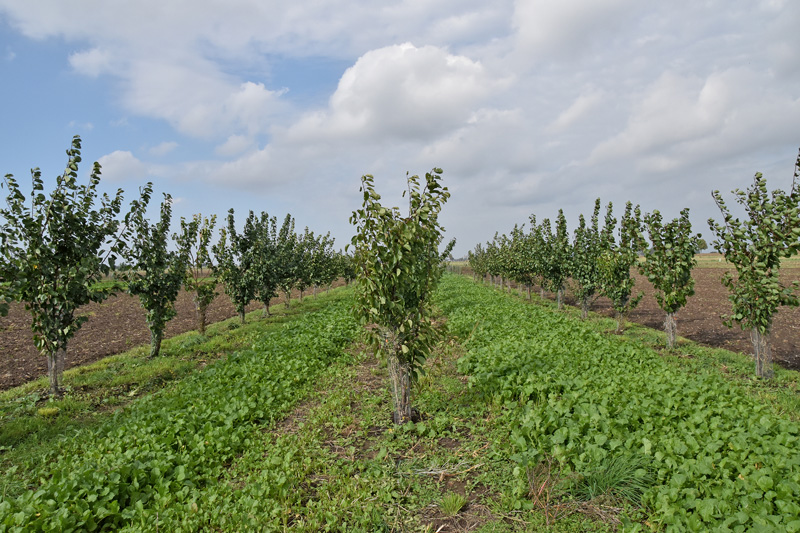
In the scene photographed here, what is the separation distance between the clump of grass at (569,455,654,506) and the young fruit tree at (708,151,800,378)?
7.65 metres

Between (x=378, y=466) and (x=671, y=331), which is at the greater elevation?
(x=671, y=331)

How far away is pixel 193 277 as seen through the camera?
16.8 meters

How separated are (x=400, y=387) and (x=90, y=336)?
16415 mm

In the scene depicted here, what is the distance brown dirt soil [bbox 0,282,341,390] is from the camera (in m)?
12.6

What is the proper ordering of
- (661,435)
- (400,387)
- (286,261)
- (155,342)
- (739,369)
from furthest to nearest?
1. (286,261)
2. (155,342)
3. (739,369)
4. (400,387)
5. (661,435)

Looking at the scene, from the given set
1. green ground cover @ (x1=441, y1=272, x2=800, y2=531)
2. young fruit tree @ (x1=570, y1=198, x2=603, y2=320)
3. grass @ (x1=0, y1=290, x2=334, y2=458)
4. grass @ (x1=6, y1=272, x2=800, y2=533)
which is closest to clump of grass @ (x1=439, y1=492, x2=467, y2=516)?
grass @ (x1=6, y1=272, x2=800, y2=533)

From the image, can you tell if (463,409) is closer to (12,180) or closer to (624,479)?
(624,479)

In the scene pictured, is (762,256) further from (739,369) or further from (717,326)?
(717,326)

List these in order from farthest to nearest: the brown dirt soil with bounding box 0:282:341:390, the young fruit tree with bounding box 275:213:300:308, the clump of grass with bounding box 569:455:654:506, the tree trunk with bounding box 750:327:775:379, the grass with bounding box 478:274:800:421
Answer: the young fruit tree with bounding box 275:213:300:308
the brown dirt soil with bounding box 0:282:341:390
the tree trunk with bounding box 750:327:775:379
the grass with bounding box 478:274:800:421
the clump of grass with bounding box 569:455:654:506

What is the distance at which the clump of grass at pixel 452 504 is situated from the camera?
4629 mm

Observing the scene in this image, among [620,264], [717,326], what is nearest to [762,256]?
[620,264]

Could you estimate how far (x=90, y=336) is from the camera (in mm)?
17203

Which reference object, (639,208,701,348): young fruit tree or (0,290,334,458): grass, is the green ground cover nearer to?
(639,208,701,348): young fruit tree

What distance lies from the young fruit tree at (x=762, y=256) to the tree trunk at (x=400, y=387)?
29.2 ft
